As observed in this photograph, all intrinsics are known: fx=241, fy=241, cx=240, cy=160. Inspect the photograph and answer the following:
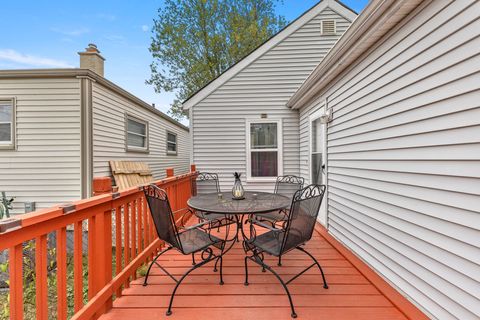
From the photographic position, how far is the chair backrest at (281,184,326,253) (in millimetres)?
2035

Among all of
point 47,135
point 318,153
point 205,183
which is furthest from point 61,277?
point 47,135

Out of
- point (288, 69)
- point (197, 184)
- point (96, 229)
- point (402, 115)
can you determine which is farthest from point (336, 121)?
point (197, 184)

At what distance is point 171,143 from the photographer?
1129 centimetres

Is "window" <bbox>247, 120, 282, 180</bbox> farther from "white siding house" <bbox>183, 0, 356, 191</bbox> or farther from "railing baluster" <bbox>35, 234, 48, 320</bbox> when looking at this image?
"railing baluster" <bbox>35, 234, 48, 320</bbox>

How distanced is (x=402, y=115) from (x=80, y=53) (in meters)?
7.75

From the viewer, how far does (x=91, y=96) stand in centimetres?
558

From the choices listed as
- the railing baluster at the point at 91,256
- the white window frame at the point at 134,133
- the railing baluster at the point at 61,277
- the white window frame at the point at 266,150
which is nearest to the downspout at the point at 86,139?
the white window frame at the point at 134,133

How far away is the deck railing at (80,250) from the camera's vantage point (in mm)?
1170

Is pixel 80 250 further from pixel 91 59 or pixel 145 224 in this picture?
pixel 91 59

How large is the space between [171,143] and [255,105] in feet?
21.7

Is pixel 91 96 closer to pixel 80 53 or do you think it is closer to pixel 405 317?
pixel 80 53

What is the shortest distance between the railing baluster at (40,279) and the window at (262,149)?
15.1 ft

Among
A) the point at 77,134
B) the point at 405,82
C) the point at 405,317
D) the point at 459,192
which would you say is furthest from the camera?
the point at 77,134

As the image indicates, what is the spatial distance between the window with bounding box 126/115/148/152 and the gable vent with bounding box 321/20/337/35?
5.86 meters
